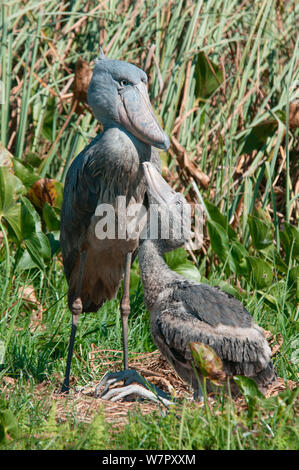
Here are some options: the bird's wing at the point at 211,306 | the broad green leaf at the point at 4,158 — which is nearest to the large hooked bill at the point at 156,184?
the bird's wing at the point at 211,306

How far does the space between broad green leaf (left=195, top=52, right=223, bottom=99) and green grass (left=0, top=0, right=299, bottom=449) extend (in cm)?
1

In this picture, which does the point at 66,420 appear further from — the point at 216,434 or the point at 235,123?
the point at 235,123

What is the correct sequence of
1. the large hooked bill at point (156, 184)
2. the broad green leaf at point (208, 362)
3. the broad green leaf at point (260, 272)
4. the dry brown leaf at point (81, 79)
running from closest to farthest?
the broad green leaf at point (208, 362), the large hooked bill at point (156, 184), the broad green leaf at point (260, 272), the dry brown leaf at point (81, 79)

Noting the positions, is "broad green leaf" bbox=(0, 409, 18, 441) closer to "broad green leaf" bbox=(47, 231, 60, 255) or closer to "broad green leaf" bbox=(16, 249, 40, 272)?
"broad green leaf" bbox=(16, 249, 40, 272)

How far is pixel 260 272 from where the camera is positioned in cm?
459

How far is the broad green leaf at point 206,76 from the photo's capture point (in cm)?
555

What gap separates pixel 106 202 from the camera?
3666 millimetres

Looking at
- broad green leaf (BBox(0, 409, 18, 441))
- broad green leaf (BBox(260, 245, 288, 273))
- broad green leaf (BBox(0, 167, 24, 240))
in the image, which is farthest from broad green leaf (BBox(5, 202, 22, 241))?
broad green leaf (BBox(0, 409, 18, 441))

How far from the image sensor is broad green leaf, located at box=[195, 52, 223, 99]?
555 cm

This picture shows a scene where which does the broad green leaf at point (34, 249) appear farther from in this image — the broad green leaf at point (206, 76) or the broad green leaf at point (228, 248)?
the broad green leaf at point (206, 76)

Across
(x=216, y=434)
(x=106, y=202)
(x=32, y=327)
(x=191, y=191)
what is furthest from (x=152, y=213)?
(x=191, y=191)

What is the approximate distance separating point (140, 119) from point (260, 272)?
1.68 m

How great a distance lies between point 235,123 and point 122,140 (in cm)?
248

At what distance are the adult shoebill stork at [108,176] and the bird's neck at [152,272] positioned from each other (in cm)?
11
